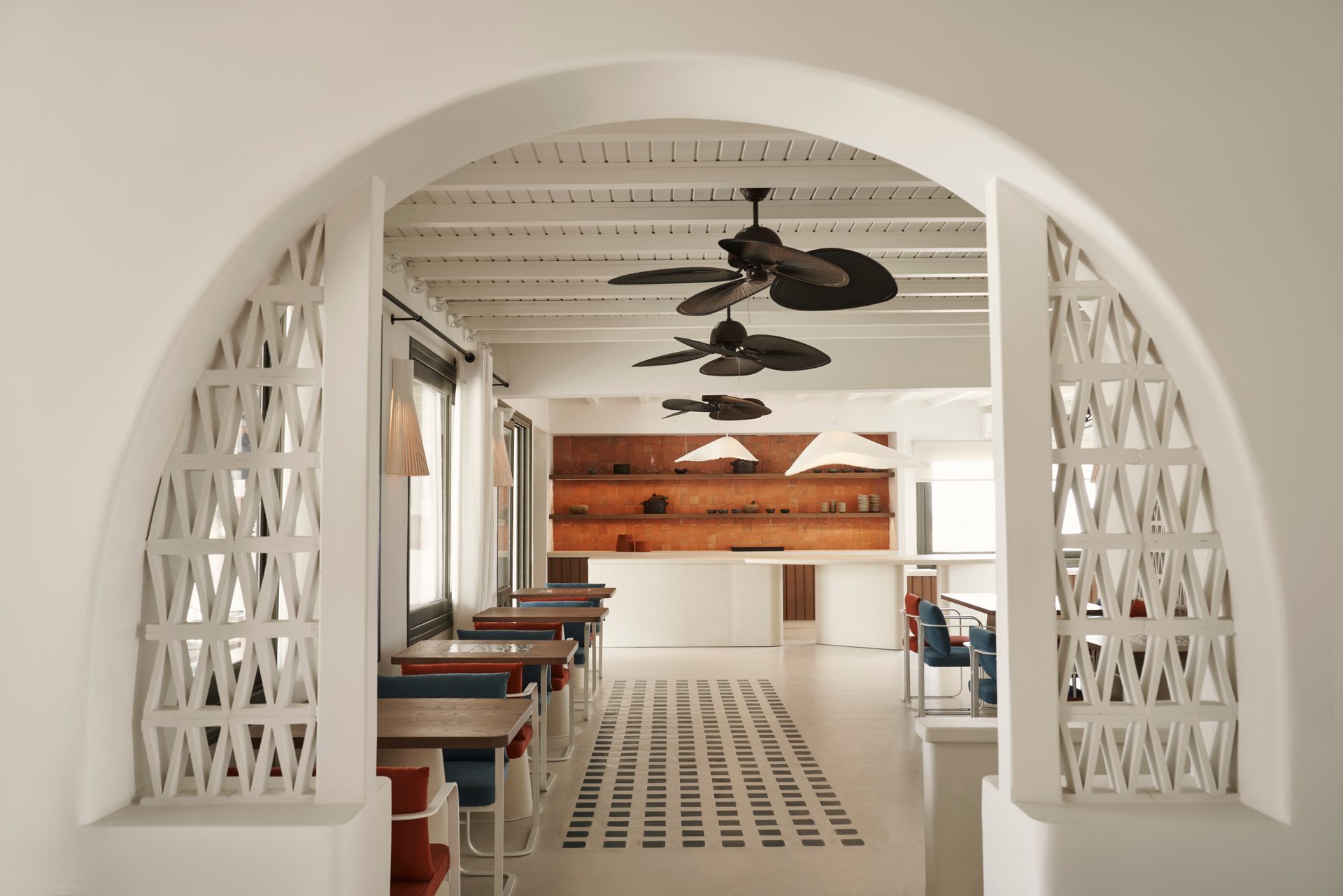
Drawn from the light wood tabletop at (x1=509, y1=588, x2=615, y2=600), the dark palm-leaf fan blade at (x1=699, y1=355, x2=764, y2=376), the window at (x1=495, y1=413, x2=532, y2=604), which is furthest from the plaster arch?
the window at (x1=495, y1=413, x2=532, y2=604)

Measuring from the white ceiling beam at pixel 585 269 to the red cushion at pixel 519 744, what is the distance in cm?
267

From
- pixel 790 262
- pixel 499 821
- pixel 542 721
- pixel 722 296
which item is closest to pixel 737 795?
pixel 542 721

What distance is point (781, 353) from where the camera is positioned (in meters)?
4.72

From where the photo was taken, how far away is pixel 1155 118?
218 centimetres

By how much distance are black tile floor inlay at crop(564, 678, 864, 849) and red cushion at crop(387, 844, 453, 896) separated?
1.44 metres

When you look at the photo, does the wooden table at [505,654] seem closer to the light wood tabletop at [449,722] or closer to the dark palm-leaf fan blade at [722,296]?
the light wood tabletop at [449,722]

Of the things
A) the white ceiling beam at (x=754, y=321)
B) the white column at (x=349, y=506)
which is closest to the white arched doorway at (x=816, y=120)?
the white column at (x=349, y=506)

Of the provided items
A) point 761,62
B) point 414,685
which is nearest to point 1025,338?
point 761,62

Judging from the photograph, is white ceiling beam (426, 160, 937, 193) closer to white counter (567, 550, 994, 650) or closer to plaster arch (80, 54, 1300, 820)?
plaster arch (80, 54, 1300, 820)

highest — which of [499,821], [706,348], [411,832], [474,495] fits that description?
[706,348]

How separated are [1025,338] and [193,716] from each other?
224cm

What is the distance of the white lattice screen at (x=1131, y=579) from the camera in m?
2.25

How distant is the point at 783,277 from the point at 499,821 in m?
2.30

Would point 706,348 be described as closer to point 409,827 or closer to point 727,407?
point 727,407
